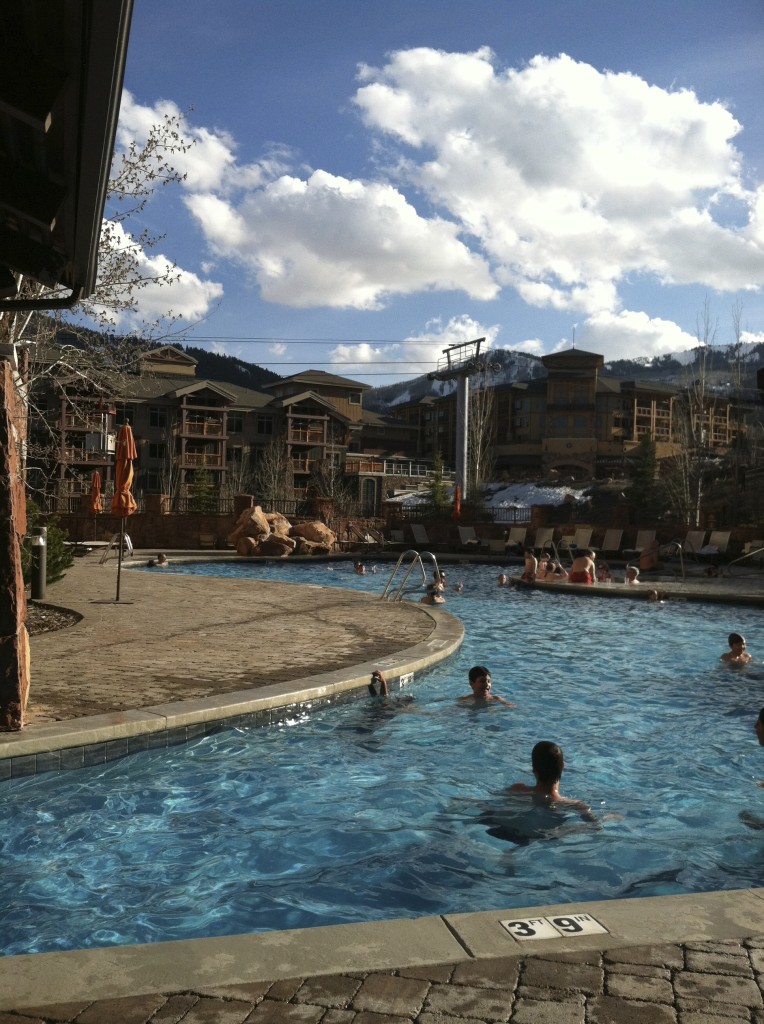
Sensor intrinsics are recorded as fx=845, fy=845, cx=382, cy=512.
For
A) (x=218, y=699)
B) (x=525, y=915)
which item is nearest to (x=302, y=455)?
(x=218, y=699)

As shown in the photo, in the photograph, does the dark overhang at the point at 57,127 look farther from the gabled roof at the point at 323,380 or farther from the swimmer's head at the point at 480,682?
the gabled roof at the point at 323,380

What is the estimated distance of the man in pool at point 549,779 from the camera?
641 cm

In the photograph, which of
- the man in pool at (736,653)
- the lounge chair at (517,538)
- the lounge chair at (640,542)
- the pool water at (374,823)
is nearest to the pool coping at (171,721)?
the pool water at (374,823)

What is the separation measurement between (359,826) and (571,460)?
65.3m

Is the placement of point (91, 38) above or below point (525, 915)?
above

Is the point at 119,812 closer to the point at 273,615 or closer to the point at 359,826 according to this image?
the point at 359,826

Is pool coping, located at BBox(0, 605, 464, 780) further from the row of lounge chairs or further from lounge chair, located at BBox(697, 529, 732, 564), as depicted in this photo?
lounge chair, located at BBox(697, 529, 732, 564)

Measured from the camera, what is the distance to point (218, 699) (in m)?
7.17

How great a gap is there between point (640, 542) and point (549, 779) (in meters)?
22.5

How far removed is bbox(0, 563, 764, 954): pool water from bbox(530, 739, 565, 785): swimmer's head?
0.90ft

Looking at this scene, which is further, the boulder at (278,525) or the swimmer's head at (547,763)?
the boulder at (278,525)

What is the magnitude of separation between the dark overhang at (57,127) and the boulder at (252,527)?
24529 millimetres

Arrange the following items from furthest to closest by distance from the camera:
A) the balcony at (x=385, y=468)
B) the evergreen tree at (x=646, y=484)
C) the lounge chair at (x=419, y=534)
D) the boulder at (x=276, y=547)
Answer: the balcony at (x=385, y=468) → the evergreen tree at (x=646, y=484) → the lounge chair at (x=419, y=534) → the boulder at (x=276, y=547)

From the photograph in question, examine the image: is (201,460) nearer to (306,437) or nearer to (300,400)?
(306,437)
